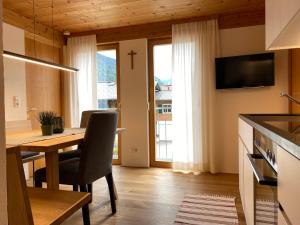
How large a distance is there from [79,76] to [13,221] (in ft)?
12.1

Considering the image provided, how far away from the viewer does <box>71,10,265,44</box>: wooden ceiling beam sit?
3541 mm

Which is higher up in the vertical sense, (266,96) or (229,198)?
(266,96)

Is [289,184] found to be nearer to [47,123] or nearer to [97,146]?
[97,146]

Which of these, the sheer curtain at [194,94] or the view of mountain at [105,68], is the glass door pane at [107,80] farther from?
the sheer curtain at [194,94]

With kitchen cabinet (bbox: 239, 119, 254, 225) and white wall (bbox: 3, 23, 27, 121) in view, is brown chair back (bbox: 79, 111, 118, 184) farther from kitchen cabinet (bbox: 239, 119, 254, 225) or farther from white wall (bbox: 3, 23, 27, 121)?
white wall (bbox: 3, 23, 27, 121)

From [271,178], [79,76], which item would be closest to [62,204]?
[271,178]

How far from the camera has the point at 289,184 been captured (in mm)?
748

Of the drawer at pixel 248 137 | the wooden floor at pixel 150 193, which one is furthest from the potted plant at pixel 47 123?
the drawer at pixel 248 137

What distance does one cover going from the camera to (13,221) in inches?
36.8

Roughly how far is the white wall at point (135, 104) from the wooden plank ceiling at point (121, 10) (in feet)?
1.65

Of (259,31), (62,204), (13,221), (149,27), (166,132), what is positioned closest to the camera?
(13,221)

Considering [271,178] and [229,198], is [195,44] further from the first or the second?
[271,178]

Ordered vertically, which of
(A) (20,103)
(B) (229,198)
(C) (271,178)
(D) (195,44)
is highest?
(D) (195,44)

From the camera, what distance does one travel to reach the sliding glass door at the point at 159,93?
409 centimetres
